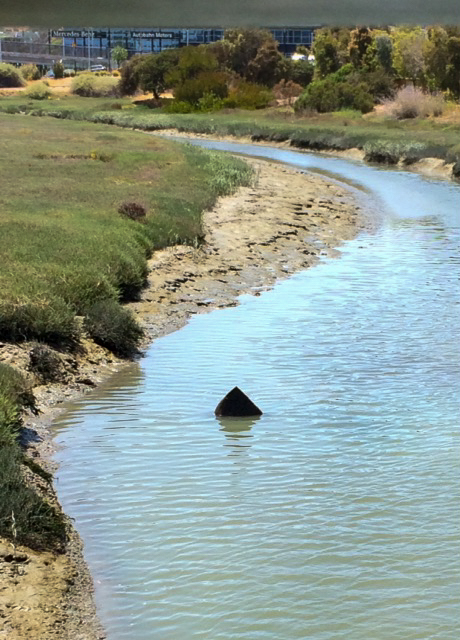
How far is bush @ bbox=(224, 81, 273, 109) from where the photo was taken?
2958 inches

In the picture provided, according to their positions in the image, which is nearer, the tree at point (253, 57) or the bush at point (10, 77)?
the tree at point (253, 57)

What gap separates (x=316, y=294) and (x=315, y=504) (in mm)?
9507

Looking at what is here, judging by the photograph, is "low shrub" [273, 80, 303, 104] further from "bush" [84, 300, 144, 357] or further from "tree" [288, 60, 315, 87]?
"bush" [84, 300, 144, 357]

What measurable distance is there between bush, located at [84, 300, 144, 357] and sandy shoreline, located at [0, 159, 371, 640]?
0.68ft

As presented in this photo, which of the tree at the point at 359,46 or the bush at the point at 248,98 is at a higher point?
the tree at the point at 359,46

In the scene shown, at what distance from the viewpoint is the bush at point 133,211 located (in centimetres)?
1969

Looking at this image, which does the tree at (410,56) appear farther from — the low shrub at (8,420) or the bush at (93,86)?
the low shrub at (8,420)

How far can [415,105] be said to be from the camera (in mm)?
59125

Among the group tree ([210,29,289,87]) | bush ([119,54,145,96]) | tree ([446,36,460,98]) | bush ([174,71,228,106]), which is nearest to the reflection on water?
tree ([446,36,460,98])

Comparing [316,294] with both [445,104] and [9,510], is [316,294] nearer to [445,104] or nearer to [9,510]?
[9,510]

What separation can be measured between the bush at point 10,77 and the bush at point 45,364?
339 feet

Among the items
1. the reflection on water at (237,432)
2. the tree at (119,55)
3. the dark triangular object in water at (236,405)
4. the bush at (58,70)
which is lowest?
the reflection on water at (237,432)

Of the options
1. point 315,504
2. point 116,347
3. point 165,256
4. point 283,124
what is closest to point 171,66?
point 283,124

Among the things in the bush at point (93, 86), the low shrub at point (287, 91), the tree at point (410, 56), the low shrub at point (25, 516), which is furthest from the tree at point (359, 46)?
the low shrub at point (25, 516)
